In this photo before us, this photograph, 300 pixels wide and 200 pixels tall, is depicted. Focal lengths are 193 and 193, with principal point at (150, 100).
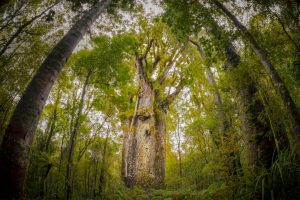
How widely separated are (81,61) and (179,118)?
8173 millimetres

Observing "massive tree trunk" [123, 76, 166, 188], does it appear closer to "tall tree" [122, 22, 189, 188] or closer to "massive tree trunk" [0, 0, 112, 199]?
"tall tree" [122, 22, 189, 188]

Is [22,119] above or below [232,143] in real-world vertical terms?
above

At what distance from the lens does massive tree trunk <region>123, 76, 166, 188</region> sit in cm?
797

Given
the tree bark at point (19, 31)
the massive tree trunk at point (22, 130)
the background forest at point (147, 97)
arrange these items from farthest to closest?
the tree bark at point (19, 31) < the background forest at point (147, 97) < the massive tree trunk at point (22, 130)

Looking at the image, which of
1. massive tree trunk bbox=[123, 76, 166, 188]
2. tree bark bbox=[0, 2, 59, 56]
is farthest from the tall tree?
tree bark bbox=[0, 2, 59, 56]

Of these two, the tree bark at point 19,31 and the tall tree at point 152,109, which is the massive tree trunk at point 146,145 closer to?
the tall tree at point 152,109

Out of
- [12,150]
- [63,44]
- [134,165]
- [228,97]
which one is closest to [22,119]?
[12,150]

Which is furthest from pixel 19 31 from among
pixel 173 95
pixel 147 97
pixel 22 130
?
pixel 173 95

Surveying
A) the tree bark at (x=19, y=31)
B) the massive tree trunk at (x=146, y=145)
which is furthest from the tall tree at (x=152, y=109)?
the tree bark at (x=19, y=31)

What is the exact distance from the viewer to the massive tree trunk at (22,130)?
2.45m

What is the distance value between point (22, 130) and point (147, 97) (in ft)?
24.5

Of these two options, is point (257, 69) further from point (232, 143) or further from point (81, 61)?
point (81, 61)

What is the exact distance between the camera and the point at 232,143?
371cm

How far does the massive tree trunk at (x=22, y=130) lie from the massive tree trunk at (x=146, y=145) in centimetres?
562
